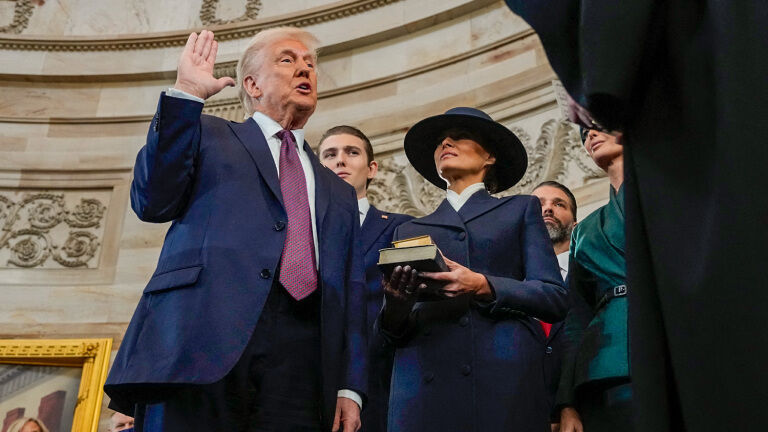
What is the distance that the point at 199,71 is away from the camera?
2266 mm

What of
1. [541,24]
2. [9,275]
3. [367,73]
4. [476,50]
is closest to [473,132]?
[541,24]

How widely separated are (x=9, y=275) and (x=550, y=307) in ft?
19.5

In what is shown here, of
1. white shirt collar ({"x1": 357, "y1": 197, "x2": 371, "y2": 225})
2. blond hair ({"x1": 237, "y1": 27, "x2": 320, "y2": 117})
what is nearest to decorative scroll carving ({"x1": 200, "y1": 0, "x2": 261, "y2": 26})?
white shirt collar ({"x1": 357, "y1": 197, "x2": 371, "y2": 225})

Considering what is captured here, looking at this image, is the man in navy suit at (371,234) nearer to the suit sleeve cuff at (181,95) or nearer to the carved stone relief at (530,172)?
the suit sleeve cuff at (181,95)

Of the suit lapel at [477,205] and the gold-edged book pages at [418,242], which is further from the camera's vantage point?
the suit lapel at [477,205]

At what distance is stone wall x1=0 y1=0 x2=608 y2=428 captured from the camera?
634 cm

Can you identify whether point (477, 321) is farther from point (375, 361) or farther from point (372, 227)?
point (372, 227)

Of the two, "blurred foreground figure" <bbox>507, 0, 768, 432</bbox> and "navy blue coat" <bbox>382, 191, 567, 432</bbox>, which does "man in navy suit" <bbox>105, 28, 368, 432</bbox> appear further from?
"blurred foreground figure" <bbox>507, 0, 768, 432</bbox>

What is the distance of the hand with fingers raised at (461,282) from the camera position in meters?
2.44

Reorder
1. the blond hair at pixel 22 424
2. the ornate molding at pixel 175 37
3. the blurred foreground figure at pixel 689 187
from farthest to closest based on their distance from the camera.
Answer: the ornate molding at pixel 175 37 → the blond hair at pixel 22 424 → the blurred foreground figure at pixel 689 187

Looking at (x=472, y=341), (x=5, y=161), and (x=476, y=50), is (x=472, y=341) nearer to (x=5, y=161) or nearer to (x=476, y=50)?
(x=476, y=50)

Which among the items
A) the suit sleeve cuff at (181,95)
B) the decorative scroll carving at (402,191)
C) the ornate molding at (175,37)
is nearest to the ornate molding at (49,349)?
the decorative scroll carving at (402,191)

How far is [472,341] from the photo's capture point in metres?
2.63

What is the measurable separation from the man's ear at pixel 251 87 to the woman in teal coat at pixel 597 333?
3.85ft
